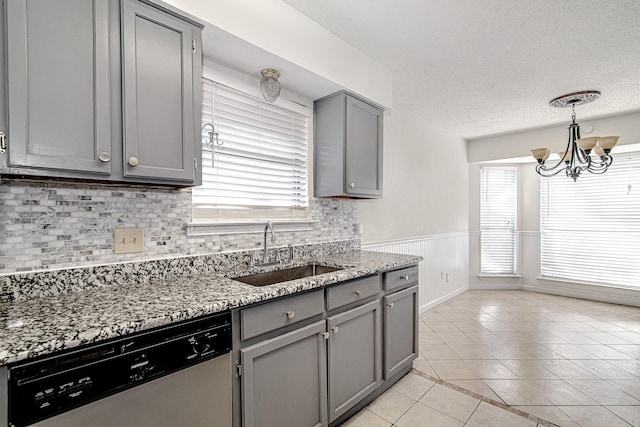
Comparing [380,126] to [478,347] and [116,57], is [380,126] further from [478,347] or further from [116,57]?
[478,347]

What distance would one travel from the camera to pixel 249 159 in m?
2.17

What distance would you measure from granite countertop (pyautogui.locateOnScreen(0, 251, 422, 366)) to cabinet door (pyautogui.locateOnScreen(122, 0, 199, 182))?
0.53 meters

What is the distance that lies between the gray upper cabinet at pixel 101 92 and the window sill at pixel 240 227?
1.32 ft

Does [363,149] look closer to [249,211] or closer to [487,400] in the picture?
[249,211]

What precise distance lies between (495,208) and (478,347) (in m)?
3.07

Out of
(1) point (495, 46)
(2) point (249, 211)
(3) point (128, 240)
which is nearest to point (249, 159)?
(2) point (249, 211)

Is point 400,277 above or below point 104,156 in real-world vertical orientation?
below

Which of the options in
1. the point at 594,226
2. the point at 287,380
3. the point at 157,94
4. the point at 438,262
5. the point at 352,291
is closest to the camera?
the point at 157,94

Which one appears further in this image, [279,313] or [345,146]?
[345,146]

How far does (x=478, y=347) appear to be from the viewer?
9.94 ft

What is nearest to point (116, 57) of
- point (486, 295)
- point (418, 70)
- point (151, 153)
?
point (151, 153)

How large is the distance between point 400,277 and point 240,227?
1.21 meters

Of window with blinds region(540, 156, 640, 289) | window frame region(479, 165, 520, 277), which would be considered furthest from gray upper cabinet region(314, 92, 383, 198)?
window with blinds region(540, 156, 640, 289)

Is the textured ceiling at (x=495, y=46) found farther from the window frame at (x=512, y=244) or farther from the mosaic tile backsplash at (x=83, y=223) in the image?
the window frame at (x=512, y=244)
